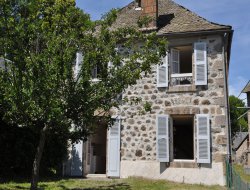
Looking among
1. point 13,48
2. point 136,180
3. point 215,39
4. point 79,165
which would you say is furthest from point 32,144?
point 215,39

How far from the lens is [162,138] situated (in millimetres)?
11320

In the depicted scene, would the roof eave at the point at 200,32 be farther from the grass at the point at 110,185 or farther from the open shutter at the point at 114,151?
the grass at the point at 110,185

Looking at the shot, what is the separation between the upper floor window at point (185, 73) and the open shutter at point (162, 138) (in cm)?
122

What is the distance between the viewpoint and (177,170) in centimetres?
1105

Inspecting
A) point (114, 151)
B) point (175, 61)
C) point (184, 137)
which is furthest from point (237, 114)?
point (114, 151)

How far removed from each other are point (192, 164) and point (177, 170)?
522 mm

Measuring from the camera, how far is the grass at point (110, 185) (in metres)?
9.36

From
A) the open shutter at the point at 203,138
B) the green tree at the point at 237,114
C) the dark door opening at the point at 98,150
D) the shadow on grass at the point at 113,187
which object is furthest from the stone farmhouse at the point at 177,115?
the green tree at the point at 237,114

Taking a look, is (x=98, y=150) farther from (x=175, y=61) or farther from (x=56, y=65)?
(x=56, y=65)

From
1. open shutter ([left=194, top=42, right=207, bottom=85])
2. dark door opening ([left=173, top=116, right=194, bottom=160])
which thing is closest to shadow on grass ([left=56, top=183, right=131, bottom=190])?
open shutter ([left=194, top=42, right=207, bottom=85])

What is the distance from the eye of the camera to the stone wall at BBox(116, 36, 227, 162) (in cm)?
1100

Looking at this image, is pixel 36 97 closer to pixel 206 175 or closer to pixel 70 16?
pixel 70 16

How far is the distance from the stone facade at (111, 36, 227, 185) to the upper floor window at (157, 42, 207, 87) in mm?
185

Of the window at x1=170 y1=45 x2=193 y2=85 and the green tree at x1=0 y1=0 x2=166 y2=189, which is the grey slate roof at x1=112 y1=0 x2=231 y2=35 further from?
the green tree at x1=0 y1=0 x2=166 y2=189
